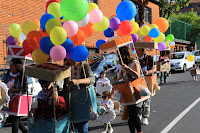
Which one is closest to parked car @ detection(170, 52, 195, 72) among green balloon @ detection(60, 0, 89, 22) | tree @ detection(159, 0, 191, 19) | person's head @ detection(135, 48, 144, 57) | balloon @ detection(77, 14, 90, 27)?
tree @ detection(159, 0, 191, 19)

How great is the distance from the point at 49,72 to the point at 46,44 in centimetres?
48

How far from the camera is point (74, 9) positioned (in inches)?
125

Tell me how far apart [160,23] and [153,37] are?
658 millimetres

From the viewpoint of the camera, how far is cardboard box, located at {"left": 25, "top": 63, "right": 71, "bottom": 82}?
2.82 meters

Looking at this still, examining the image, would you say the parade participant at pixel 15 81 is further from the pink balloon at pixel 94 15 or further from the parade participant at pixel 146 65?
the parade participant at pixel 146 65

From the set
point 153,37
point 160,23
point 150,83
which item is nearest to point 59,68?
point 150,83

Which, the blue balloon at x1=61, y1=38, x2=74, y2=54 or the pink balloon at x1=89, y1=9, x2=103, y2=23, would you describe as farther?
the pink balloon at x1=89, y1=9, x2=103, y2=23

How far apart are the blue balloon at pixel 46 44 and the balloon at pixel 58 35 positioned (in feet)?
0.24

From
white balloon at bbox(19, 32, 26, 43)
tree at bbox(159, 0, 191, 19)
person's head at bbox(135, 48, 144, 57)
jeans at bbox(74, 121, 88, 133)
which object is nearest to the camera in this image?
jeans at bbox(74, 121, 88, 133)

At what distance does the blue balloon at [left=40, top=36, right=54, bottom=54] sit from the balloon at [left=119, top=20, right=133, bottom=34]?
1.98 metres

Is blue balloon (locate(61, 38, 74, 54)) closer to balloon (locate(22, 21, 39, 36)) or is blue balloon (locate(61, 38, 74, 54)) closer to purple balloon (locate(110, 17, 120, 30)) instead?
balloon (locate(22, 21, 39, 36))

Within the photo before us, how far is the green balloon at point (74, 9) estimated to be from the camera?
3.18m

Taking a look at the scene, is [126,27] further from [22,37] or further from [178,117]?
[178,117]


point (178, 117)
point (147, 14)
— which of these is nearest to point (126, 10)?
point (178, 117)
